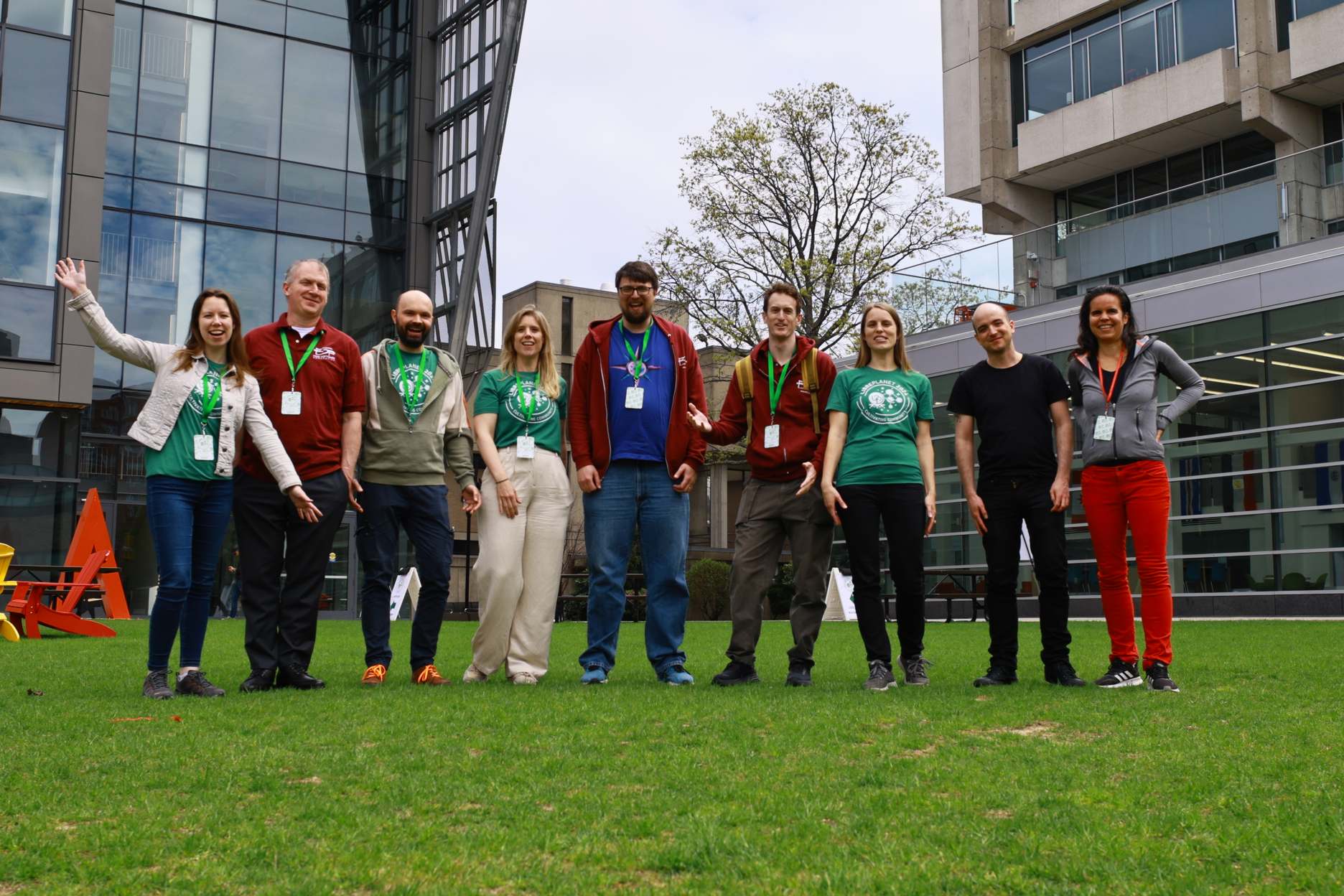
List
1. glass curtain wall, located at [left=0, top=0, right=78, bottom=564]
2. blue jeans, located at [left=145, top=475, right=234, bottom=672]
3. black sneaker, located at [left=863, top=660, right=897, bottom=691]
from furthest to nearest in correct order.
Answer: glass curtain wall, located at [left=0, top=0, right=78, bottom=564], black sneaker, located at [left=863, top=660, right=897, bottom=691], blue jeans, located at [left=145, top=475, right=234, bottom=672]

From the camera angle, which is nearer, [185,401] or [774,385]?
[185,401]

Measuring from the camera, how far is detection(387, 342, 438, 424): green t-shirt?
252 inches

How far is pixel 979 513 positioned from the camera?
20.3 feet

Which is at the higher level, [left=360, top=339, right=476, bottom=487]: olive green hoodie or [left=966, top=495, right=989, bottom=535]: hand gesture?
[left=360, top=339, right=476, bottom=487]: olive green hoodie

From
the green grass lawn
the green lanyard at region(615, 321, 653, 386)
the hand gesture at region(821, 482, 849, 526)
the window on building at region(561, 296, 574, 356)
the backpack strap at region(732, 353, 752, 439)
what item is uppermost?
the window on building at region(561, 296, 574, 356)

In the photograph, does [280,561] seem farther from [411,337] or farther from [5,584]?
[5,584]

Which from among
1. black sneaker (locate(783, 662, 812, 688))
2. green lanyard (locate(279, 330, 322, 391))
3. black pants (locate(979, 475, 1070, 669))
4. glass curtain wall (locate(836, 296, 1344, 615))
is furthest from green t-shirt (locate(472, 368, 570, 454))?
glass curtain wall (locate(836, 296, 1344, 615))

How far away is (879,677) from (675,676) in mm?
1055

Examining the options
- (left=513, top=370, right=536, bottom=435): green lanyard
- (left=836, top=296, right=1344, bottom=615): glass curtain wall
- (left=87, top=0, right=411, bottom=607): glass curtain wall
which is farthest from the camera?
(left=87, top=0, right=411, bottom=607): glass curtain wall

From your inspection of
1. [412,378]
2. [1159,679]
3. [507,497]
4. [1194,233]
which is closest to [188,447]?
[412,378]

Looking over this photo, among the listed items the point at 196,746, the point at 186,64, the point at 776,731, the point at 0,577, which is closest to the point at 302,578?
the point at 196,746

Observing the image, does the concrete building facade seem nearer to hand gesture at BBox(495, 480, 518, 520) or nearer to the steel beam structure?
the steel beam structure

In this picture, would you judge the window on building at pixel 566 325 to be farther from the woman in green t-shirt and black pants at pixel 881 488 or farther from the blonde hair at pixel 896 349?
the woman in green t-shirt and black pants at pixel 881 488

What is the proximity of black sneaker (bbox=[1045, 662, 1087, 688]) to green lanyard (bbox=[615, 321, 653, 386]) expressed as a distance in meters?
2.53
